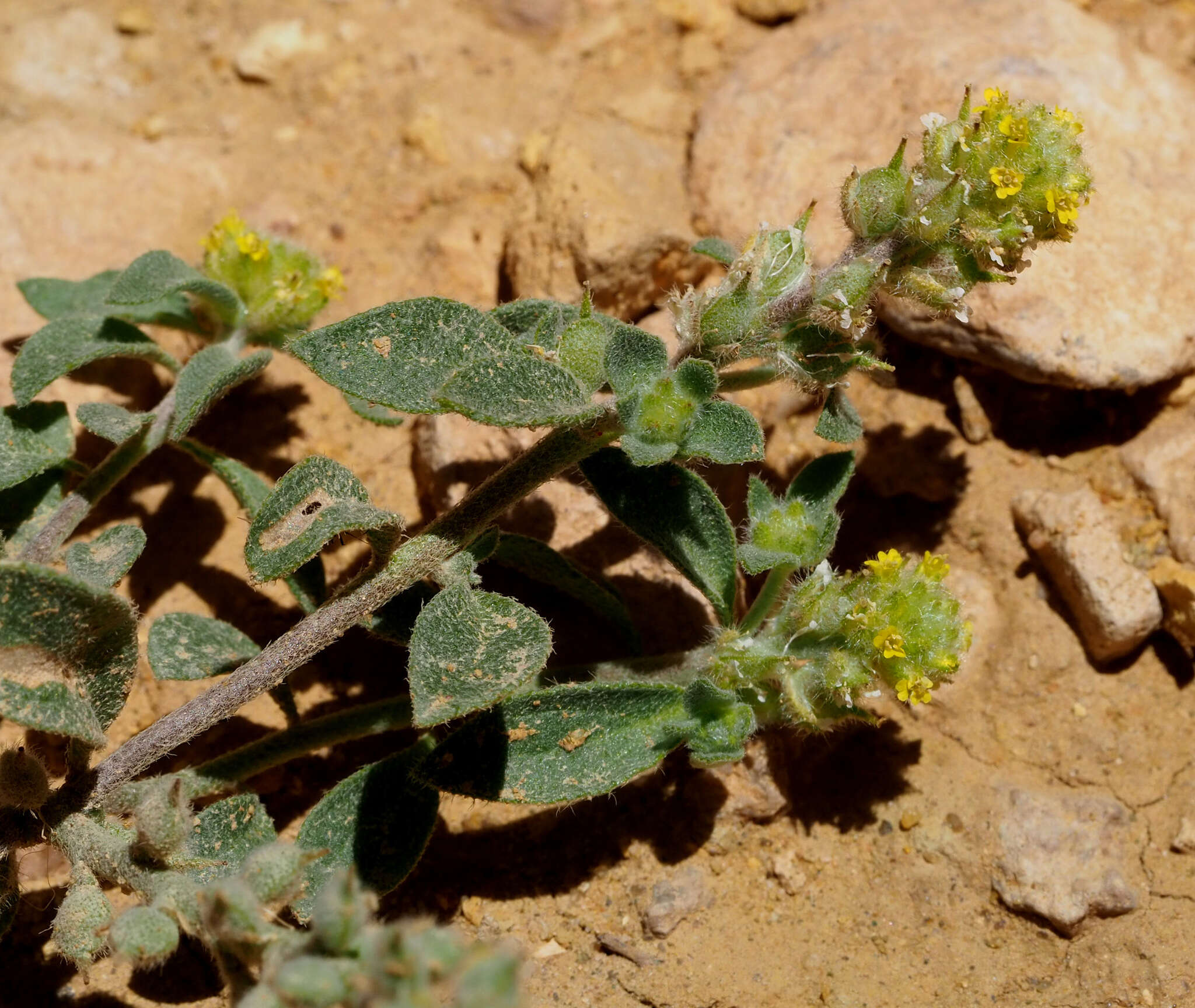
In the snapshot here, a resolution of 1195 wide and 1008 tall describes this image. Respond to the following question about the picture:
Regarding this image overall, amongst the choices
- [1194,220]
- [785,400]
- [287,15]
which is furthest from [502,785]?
[287,15]

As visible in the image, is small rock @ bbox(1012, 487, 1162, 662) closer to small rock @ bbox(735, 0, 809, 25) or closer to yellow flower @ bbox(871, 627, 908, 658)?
yellow flower @ bbox(871, 627, 908, 658)

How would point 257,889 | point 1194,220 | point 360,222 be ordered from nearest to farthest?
point 257,889 < point 1194,220 < point 360,222

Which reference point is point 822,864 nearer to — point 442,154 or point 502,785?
point 502,785

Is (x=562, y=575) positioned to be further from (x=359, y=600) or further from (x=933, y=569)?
(x=933, y=569)

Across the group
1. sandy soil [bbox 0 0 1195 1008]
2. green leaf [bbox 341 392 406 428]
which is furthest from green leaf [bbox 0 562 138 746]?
green leaf [bbox 341 392 406 428]

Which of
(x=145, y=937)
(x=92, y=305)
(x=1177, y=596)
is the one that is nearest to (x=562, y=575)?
(x=145, y=937)
